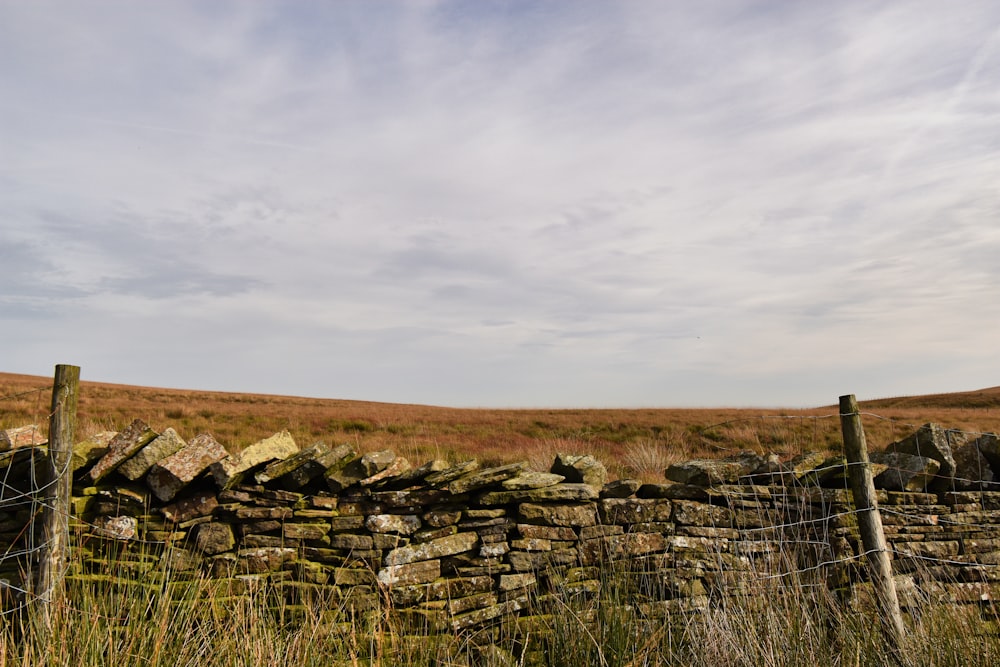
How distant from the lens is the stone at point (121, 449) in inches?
207

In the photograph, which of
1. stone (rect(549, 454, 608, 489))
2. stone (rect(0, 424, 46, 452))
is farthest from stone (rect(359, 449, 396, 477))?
stone (rect(0, 424, 46, 452))

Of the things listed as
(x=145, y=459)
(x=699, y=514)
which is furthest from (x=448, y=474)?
(x=145, y=459)

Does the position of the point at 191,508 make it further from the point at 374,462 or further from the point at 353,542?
the point at 374,462

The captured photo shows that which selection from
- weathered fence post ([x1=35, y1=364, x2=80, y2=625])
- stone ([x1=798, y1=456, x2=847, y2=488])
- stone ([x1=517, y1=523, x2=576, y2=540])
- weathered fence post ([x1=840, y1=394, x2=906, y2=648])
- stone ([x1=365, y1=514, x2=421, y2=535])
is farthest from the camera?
stone ([x1=798, y1=456, x2=847, y2=488])

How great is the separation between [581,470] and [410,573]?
64.7 inches

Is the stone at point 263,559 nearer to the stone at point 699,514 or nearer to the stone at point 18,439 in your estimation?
the stone at point 18,439

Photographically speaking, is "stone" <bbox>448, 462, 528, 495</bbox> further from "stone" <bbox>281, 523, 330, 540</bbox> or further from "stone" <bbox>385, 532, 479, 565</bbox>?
"stone" <bbox>281, 523, 330, 540</bbox>

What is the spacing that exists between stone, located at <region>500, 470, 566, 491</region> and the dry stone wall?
0.02 metres

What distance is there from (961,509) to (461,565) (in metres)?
4.53

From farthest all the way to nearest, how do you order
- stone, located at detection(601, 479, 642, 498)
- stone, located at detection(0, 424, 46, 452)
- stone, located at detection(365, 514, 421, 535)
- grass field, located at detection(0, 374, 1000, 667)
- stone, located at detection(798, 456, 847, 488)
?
stone, located at detection(798, 456, 847, 488)
stone, located at detection(601, 479, 642, 498)
stone, located at detection(0, 424, 46, 452)
stone, located at detection(365, 514, 421, 535)
grass field, located at detection(0, 374, 1000, 667)

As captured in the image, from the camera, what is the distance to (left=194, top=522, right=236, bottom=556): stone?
507cm

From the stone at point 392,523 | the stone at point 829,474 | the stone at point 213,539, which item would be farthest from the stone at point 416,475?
the stone at point 829,474

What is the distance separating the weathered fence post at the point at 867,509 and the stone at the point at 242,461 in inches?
176

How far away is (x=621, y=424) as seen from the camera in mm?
20203
